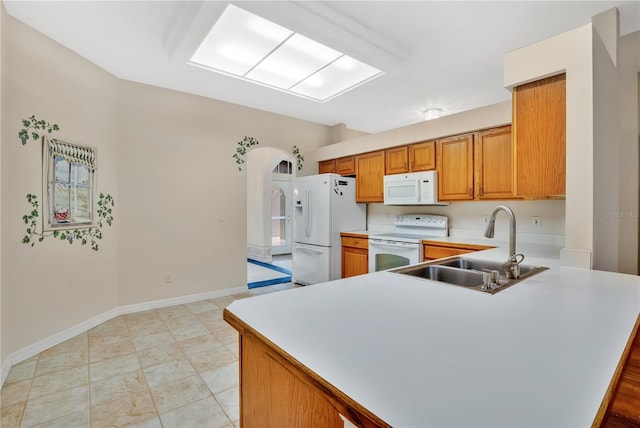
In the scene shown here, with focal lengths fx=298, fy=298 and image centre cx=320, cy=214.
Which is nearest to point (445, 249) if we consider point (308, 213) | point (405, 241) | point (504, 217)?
point (405, 241)

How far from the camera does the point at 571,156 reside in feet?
5.74

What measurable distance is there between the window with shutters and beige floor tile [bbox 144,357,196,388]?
1.61m

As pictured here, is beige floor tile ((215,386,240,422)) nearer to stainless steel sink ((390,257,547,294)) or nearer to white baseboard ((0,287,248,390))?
stainless steel sink ((390,257,547,294))

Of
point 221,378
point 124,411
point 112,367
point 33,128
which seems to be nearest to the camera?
point 124,411

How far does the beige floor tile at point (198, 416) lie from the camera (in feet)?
5.47

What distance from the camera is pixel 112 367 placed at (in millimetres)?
2248

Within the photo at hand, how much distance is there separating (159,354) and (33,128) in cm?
215

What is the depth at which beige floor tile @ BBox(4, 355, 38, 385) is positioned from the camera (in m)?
2.12

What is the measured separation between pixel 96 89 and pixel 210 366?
295cm

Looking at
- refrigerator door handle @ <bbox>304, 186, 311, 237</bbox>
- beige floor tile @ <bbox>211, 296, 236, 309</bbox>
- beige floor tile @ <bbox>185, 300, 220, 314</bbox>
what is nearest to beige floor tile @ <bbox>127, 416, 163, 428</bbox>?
beige floor tile @ <bbox>185, 300, 220, 314</bbox>

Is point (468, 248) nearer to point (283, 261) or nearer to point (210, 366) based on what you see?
point (210, 366)

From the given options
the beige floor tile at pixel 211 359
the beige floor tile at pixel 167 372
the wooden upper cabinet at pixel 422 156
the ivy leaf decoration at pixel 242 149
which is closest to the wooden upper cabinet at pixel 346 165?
the wooden upper cabinet at pixel 422 156

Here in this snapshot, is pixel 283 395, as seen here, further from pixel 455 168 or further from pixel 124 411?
pixel 455 168

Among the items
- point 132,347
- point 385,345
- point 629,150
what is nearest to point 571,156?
point 629,150
